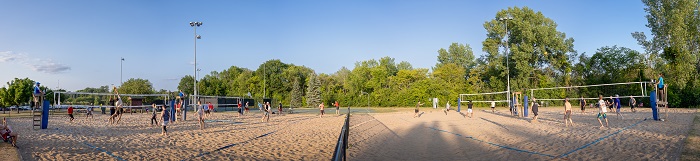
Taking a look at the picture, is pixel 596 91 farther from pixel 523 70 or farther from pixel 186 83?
pixel 186 83

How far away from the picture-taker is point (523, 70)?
54500mm

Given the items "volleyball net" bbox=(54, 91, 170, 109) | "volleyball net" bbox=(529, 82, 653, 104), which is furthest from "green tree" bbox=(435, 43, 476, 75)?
"volleyball net" bbox=(54, 91, 170, 109)

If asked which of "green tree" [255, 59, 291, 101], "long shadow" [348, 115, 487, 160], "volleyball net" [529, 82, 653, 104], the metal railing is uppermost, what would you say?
"green tree" [255, 59, 291, 101]

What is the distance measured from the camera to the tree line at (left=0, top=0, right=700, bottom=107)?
39.0 m

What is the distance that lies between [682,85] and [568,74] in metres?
19.1

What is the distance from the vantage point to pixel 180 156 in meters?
10.2

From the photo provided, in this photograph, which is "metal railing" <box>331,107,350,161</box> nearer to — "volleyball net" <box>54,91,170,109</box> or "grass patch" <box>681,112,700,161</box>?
"grass patch" <box>681,112,700,161</box>

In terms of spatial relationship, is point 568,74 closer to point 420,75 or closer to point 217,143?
point 420,75

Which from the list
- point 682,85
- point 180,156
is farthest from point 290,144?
point 682,85

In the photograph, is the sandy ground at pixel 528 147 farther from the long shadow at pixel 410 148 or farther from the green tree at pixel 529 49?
the green tree at pixel 529 49

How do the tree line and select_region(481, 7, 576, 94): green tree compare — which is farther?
select_region(481, 7, 576, 94): green tree

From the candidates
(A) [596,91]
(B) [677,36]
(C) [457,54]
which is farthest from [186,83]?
(B) [677,36]

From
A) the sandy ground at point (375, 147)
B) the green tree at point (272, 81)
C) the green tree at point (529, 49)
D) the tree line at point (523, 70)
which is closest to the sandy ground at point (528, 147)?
the sandy ground at point (375, 147)

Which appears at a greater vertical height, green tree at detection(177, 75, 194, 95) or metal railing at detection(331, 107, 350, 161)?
green tree at detection(177, 75, 194, 95)
